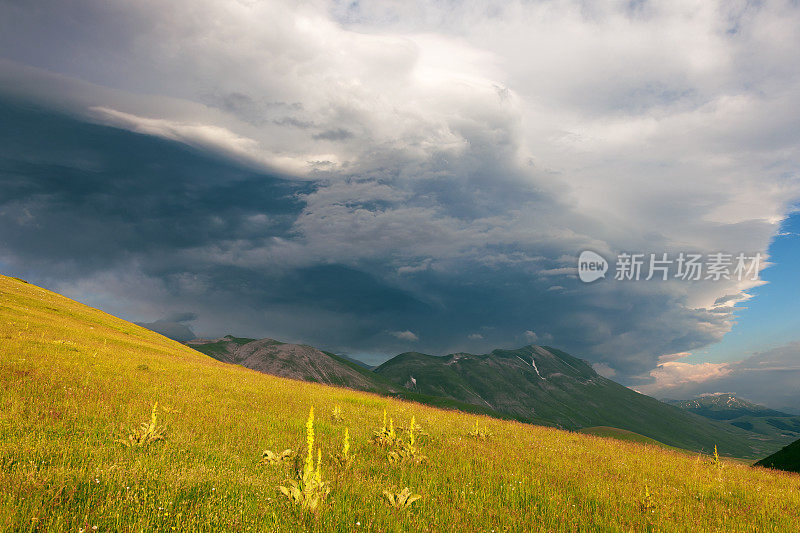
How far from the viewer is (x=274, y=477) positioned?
7.61m

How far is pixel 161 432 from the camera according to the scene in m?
9.14

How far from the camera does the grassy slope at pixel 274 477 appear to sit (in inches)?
231

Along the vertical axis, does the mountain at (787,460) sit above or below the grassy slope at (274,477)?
below

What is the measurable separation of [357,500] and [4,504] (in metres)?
4.97

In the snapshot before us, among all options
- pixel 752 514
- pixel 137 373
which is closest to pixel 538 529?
pixel 752 514

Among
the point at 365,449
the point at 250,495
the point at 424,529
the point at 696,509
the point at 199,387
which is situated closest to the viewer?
the point at 424,529

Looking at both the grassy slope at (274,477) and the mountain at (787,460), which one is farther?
the mountain at (787,460)

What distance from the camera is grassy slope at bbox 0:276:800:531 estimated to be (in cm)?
586

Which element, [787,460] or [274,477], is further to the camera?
[787,460]

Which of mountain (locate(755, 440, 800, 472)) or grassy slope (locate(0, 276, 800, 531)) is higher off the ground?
grassy slope (locate(0, 276, 800, 531))

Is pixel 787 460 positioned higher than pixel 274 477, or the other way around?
pixel 274 477

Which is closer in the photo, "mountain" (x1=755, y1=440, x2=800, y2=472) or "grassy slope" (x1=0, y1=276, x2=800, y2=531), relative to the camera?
"grassy slope" (x1=0, y1=276, x2=800, y2=531)

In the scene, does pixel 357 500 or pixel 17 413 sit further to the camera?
pixel 17 413

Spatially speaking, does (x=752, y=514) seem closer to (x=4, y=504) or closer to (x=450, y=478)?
(x=450, y=478)
